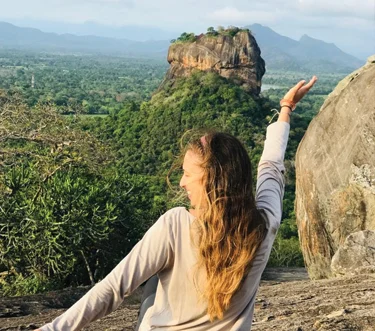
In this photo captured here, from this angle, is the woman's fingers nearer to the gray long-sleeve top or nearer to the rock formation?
the gray long-sleeve top

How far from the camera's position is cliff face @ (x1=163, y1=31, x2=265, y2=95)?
42.2 metres

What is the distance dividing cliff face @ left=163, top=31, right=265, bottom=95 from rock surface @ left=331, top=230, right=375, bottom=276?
1394 inches

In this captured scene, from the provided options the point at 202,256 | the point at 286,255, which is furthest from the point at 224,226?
the point at 286,255

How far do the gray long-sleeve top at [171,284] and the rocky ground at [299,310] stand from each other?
282 centimetres

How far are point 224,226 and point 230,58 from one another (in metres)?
41.7

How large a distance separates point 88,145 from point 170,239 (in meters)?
12.1

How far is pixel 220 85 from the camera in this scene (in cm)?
4128

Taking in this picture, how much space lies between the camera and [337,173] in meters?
8.02

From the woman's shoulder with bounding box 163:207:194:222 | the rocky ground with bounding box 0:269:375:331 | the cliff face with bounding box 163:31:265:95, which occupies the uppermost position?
the cliff face with bounding box 163:31:265:95

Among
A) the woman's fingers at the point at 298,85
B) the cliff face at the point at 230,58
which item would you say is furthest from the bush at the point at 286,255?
the cliff face at the point at 230,58

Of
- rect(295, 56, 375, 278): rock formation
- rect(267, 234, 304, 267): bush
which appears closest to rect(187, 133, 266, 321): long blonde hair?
rect(295, 56, 375, 278): rock formation

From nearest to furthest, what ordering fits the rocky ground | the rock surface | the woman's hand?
1. the woman's hand
2. the rocky ground
3. the rock surface

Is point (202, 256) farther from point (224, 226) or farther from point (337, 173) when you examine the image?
point (337, 173)

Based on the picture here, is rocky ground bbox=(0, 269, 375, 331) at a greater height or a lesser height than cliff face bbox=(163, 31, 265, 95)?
lesser
